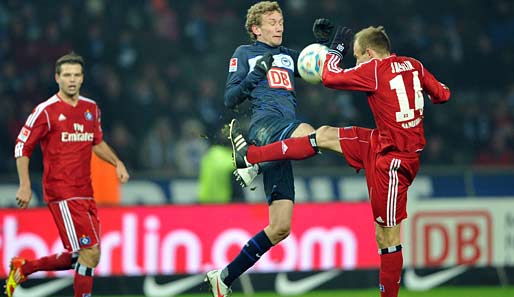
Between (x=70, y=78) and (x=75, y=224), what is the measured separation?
1.10 m

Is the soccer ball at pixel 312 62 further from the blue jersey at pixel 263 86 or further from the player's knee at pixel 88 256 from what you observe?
the player's knee at pixel 88 256

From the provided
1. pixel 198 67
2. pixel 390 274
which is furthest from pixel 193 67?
pixel 390 274

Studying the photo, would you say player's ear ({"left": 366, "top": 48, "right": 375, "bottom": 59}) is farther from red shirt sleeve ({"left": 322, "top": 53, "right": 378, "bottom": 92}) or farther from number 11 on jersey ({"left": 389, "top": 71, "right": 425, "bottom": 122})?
number 11 on jersey ({"left": 389, "top": 71, "right": 425, "bottom": 122})

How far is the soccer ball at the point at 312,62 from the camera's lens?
25.4 ft

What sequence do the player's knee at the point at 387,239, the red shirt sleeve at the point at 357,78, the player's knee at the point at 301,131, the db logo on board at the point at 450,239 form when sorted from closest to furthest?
the red shirt sleeve at the point at 357,78 → the player's knee at the point at 387,239 → the player's knee at the point at 301,131 → the db logo on board at the point at 450,239

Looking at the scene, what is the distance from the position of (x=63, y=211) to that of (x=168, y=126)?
7.23m

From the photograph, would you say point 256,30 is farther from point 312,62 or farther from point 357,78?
point 357,78

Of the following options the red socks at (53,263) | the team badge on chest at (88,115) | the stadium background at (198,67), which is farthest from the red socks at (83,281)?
the stadium background at (198,67)

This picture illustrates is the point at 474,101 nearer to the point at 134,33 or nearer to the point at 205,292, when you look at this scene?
the point at 134,33

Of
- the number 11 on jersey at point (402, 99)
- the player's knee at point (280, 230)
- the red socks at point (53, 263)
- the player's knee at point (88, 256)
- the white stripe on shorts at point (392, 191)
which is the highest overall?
the number 11 on jersey at point (402, 99)

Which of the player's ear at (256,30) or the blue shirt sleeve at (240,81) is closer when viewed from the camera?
the blue shirt sleeve at (240,81)

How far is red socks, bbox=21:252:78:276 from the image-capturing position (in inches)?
334

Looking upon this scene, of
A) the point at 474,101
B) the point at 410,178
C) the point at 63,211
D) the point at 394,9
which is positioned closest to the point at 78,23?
the point at 394,9

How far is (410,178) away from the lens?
24.9 ft
